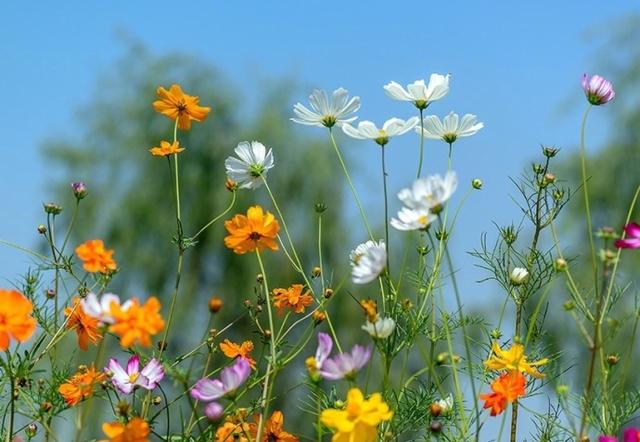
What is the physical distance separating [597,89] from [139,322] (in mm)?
720

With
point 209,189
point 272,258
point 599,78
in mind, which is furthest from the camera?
point 209,189

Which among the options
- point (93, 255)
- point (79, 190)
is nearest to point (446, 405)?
point (93, 255)

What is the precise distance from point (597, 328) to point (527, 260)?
0.46 m

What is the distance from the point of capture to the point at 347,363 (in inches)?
34.7

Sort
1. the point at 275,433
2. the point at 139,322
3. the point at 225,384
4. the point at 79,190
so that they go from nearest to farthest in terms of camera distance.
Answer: the point at 139,322 < the point at 225,384 < the point at 275,433 < the point at 79,190

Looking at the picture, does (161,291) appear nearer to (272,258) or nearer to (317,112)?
(272,258)

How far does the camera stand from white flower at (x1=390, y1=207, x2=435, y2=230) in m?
0.90

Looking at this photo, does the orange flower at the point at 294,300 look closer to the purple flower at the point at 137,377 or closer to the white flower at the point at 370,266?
the purple flower at the point at 137,377

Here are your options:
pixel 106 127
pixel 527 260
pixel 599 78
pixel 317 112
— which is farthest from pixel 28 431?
pixel 106 127

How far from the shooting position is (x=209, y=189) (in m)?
8.08

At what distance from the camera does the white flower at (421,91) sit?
124 cm

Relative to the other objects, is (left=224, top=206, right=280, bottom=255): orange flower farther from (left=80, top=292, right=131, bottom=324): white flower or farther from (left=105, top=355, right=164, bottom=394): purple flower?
(left=80, top=292, right=131, bottom=324): white flower

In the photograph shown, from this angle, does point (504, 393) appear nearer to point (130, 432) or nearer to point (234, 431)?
point (234, 431)

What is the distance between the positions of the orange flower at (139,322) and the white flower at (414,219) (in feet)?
0.77
